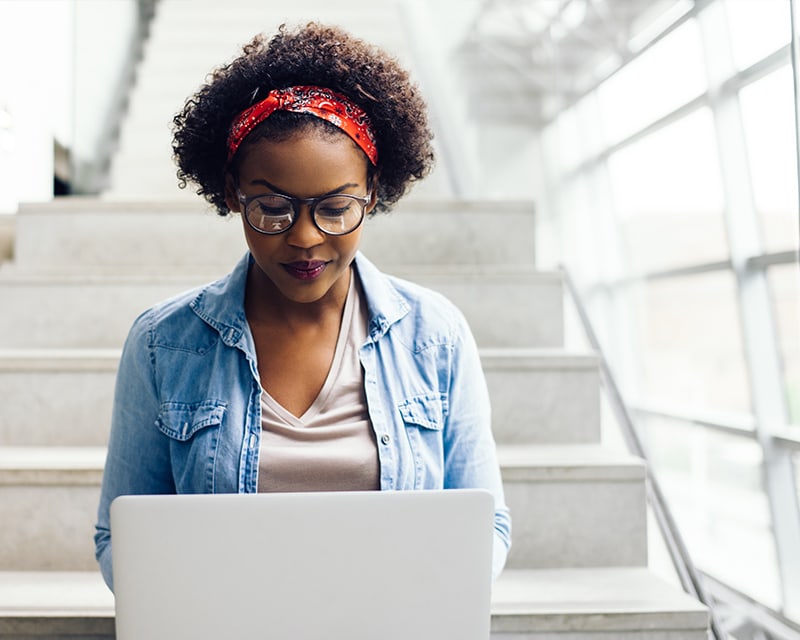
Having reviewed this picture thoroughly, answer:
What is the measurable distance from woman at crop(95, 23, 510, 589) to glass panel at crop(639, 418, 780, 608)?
405cm

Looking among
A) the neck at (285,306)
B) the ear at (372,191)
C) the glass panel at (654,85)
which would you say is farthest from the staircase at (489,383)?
the glass panel at (654,85)

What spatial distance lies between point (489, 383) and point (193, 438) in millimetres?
835

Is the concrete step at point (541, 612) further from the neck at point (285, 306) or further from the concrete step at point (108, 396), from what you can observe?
the neck at point (285, 306)

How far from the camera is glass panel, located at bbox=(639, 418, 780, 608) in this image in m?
4.87

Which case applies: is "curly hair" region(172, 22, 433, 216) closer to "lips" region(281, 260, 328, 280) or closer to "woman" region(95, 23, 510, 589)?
"woman" region(95, 23, 510, 589)

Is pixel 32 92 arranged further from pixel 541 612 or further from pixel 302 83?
pixel 541 612

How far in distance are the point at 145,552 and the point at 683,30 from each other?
15.5 feet

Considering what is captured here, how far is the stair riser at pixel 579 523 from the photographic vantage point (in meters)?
1.54

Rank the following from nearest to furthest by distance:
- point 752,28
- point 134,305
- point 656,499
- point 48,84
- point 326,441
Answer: point 326,441 < point 656,499 < point 134,305 < point 48,84 < point 752,28

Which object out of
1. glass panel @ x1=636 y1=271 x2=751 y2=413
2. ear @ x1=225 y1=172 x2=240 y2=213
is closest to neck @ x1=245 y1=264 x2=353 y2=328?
ear @ x1=225 y1=172 x2=240 y2=213

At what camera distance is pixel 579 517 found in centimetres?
155

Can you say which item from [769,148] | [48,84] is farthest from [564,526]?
[769,148]

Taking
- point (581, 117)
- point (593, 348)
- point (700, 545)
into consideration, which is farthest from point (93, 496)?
point (581, 117)

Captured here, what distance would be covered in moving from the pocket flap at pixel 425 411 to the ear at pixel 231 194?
36 centimetres
